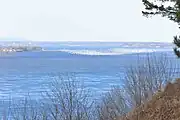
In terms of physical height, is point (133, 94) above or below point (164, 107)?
below

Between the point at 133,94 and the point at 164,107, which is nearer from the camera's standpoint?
the point at 164,107

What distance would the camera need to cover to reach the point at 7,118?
3772 cm

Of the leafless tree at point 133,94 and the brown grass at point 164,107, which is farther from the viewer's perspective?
the leafless tree at point 133,94

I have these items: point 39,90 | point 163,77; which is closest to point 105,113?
point 163,77

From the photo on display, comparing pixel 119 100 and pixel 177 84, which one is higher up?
pixel 177 84

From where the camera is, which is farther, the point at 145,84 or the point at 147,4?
the point at 145,84

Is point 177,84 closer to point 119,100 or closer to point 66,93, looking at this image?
point 119,100

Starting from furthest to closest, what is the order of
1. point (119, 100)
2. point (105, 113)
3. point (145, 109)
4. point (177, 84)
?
point (119, 100)
point (105, 113)
point (177, 84)
point (145, 109)

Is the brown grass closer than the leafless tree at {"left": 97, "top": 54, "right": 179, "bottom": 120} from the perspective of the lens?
Yes

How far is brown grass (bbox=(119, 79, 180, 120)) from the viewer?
12.2 meters

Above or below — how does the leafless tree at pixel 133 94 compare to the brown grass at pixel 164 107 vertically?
below

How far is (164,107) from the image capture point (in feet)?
42.1

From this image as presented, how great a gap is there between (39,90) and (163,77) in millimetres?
24905

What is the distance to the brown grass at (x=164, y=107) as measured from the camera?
480 inches
